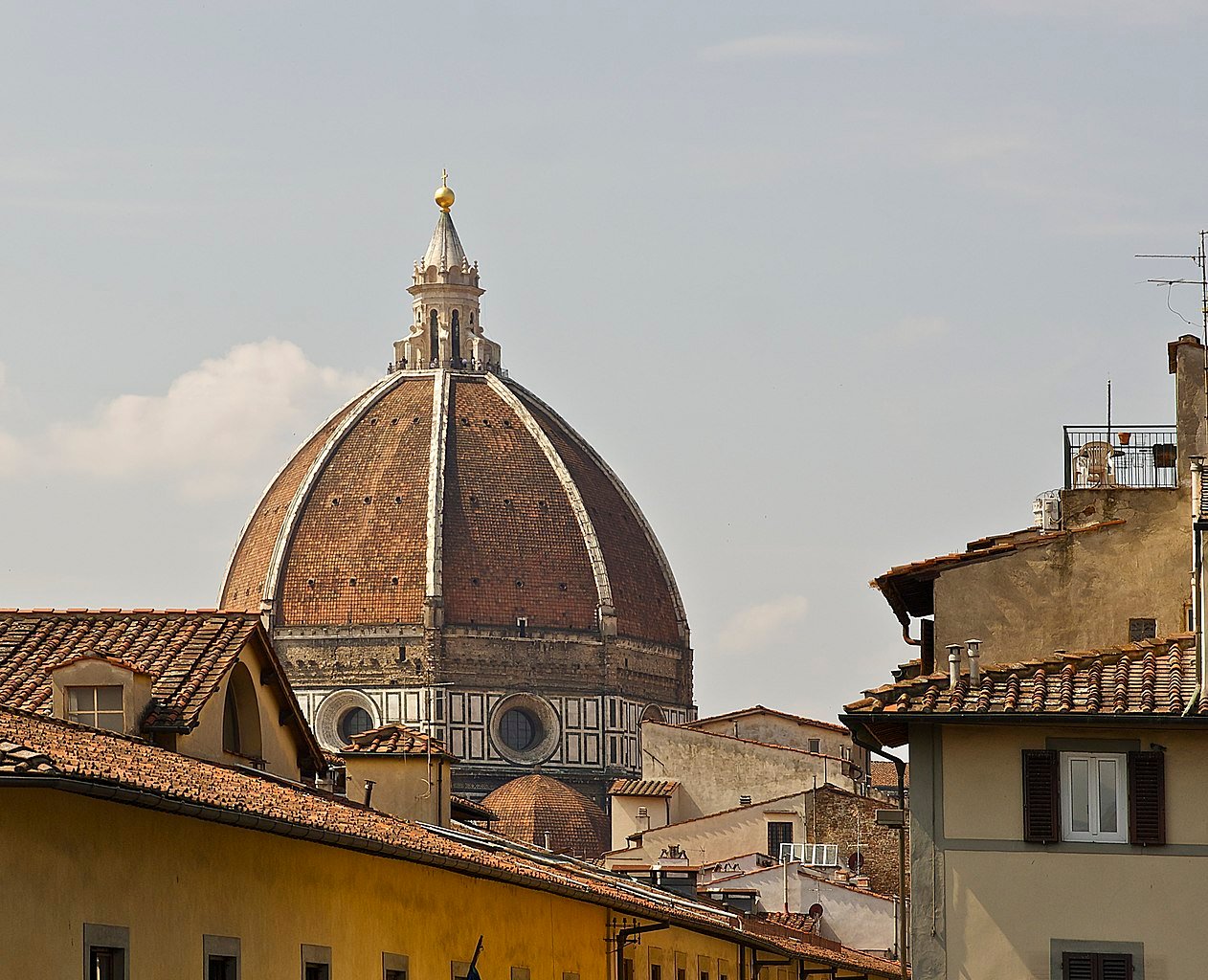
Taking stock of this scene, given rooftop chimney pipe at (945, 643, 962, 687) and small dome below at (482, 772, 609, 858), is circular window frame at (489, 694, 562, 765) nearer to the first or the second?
small dome below at (482, 772, 609, 858)

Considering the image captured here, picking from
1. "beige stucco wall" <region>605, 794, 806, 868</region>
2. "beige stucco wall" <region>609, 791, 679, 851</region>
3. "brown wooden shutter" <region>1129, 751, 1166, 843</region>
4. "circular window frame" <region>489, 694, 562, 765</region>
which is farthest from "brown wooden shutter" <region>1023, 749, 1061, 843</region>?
"circular window frame" <region>489, 694, 562, 765</region>

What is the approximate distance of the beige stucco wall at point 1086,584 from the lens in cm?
2498

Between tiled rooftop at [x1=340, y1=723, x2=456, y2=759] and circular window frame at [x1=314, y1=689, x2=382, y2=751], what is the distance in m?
76.1

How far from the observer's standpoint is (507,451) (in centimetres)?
11262

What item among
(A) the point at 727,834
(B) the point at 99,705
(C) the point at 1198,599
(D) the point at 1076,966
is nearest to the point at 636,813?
(A) the point at 727,834

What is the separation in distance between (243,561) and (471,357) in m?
12.4

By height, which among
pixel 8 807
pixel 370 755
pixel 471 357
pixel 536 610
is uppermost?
pixel 471 357

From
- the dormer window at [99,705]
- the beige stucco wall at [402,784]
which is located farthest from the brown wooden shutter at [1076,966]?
the beige stucco wall at [402,784]

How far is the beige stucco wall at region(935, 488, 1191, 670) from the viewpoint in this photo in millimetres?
24984

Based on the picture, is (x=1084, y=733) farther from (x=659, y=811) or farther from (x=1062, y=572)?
(x=659, y=811)

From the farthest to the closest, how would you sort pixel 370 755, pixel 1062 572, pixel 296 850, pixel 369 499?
pixel 369 499 < pixel 370 755 < pixel 1062 572 < pixel 296 850

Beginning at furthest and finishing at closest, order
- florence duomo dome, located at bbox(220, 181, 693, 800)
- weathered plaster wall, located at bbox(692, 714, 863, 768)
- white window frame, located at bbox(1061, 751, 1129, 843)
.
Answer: florence duomo dome, located at bbox(220, 181, 693, 800) → weathered plaster wall, located at bbox(692, 714, 863, 768) → white window frame, located at bbox(1061, 751, 1129, 843)

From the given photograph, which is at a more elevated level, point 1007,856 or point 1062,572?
point 1062,572

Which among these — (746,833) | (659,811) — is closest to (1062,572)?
(746,833)
